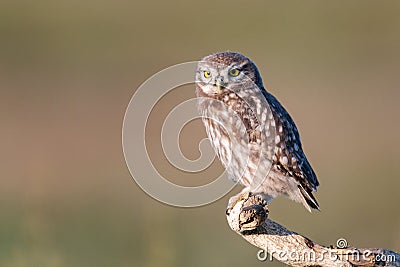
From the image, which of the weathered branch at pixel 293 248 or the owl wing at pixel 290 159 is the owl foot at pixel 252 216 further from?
the owl wing at pixel 290 159

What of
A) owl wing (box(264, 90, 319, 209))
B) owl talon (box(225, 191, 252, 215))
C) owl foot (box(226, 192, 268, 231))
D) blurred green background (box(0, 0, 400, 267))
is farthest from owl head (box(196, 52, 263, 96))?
owl foot (box(226, 192, 268, 231))

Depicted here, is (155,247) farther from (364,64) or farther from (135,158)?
(364,64)

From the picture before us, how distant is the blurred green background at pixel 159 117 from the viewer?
9633 millimetres

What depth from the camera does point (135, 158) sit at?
607cm

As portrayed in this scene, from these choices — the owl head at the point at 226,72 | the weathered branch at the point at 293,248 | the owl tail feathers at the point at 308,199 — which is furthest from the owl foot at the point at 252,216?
the owl head at the point at 226,72

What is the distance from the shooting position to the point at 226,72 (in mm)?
5742

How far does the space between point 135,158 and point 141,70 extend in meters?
12.3

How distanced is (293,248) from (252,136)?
1.08 metres

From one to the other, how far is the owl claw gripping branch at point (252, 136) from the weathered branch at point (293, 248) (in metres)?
0.69

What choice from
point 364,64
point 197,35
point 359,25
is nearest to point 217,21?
point 197,35
